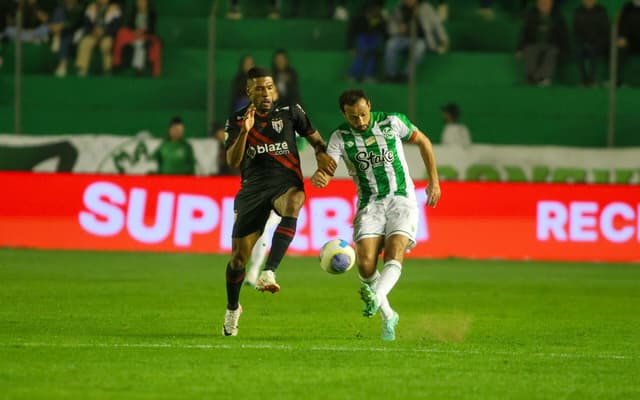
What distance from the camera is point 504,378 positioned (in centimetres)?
866

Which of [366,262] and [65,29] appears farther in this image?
[65,29]

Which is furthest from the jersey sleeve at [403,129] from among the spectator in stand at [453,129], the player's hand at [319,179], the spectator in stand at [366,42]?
the spectator in stand at [366,42]

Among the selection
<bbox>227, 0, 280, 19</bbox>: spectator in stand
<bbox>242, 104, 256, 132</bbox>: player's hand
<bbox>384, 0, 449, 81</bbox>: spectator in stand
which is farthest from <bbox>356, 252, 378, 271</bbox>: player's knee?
<bbox>227, 0, 280, 19</bbox>: spectator in stand

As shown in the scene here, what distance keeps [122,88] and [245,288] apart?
10.1 meters

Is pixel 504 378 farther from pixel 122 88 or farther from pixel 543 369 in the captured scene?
pixel 122 88

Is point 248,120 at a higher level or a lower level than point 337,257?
higher

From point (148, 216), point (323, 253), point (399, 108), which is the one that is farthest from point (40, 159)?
point (323, 253)

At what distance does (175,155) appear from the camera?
21000 millimetres

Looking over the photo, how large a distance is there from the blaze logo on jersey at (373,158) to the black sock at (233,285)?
4.21ft

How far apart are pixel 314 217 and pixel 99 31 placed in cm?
704

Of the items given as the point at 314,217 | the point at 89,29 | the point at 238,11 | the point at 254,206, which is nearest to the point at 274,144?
the point at 254,206

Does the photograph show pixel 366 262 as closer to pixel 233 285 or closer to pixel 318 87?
pixel 233 285

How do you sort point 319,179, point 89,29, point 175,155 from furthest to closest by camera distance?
1. point 89,29
2. point 175,155
3. point 319,179

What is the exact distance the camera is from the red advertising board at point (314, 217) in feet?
65.6
